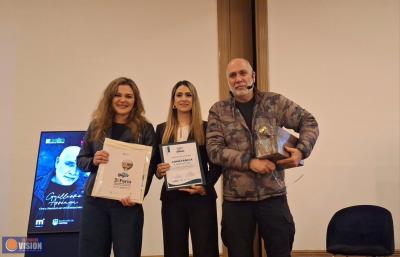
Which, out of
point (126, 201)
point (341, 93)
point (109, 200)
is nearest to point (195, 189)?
point (126, 201)

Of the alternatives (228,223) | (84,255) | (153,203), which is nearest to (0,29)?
(153,203)

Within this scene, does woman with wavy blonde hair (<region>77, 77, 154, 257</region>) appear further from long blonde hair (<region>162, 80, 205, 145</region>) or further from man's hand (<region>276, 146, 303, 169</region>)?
man's hand (<region>276, 146, 303, 169</region>)

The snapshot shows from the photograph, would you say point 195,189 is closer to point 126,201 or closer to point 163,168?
point 163,168

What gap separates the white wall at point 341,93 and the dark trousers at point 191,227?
177 cm

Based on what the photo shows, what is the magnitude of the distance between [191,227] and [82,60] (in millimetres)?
2515

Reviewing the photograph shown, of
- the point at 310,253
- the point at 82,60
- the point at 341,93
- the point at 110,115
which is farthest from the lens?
the point at 82,60

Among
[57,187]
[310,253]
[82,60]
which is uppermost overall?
[82,60]

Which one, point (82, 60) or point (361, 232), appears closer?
point (361, 232)

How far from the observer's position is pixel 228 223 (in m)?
2.21

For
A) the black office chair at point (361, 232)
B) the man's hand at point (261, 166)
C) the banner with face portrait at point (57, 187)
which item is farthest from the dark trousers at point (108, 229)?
the black office chair at point (361, 232)

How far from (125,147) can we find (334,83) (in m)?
2.58

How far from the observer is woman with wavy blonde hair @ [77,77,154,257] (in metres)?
2.22

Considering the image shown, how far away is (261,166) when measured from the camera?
209 cm

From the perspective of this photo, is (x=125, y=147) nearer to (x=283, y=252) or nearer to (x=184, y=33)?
(x=283, y=252)
